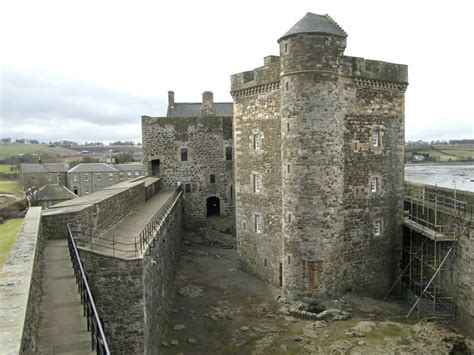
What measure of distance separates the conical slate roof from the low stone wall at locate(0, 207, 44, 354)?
12.1 meters

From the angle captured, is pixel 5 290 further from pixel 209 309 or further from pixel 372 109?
pixel 372 109

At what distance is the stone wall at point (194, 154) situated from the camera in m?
29.7

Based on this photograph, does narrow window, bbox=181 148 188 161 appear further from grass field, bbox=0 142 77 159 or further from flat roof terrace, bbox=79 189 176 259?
grass field, bbox=0 142 77 159

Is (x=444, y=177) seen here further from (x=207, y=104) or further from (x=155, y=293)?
(x=155, y=293)

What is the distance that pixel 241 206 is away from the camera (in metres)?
21.0

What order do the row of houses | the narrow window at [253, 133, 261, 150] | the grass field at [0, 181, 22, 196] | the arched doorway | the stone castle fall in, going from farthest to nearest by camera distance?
the row of houses < the grass field at [0, 181, 22, 196] < the arched doorway < the narrow window at [253, 133, 261, 150] < the stone castle

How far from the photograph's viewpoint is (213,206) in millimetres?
31422

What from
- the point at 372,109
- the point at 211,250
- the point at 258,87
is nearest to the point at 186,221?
the point at 211,250

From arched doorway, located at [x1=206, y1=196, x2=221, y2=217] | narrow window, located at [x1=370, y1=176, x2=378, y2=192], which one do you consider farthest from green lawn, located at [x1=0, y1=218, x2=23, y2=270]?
arched doorway, located at [x1=206, y1=196, x2=221, y2=217]

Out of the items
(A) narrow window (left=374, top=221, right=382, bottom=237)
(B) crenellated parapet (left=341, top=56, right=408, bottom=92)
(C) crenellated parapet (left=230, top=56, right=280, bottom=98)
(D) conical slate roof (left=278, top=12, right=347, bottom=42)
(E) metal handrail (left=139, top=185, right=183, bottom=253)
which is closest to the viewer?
(E) metal handrail (left=139, top=185, right=183, bottom=253)

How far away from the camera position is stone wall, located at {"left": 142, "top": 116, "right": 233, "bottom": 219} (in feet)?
97.3

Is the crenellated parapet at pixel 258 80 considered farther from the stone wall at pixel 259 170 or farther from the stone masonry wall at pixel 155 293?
the stone masonry wall at pixel 155 293

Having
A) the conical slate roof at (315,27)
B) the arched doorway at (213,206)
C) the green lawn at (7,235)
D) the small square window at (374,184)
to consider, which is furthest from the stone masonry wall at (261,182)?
the green lawn at (7,235)

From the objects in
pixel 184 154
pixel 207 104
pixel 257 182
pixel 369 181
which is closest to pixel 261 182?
pixel 257 182
